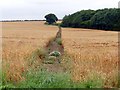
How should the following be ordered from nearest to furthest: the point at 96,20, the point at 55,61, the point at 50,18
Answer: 1. the point at 55,61
2. the point at 96,20
3. the point at 50,18

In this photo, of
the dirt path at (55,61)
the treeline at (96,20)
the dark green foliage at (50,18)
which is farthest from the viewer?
the dark green foliage at (50,18)

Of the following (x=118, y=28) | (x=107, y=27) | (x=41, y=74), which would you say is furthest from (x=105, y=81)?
(x=107, y=27)

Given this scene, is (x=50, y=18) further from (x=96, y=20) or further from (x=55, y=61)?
(x=55, y=61)

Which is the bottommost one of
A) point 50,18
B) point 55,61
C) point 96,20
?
point 55,61

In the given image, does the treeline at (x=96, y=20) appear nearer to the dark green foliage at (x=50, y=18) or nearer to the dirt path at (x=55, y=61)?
the dark green foliage at (x=50, y=18)

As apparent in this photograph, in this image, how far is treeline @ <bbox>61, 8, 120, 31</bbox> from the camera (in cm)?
6186

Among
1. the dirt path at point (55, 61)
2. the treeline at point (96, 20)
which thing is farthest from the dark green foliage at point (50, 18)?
the dirt path at point (55, 61)

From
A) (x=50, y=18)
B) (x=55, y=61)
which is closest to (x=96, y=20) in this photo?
(x=50, y=18)

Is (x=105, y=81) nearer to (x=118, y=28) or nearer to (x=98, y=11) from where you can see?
(x=118, y=28)

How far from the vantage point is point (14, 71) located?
30.7 feet

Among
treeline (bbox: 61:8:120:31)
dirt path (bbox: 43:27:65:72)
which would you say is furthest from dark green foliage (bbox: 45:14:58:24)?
dirt path (bbox: 43:27:65:72)

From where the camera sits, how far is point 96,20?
64938mm

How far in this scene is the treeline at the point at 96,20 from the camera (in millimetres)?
61856

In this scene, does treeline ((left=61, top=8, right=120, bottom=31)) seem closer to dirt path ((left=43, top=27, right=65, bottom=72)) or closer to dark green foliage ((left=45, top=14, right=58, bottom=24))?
dark green foliage ((left=45, top=14, right=58, bottom=24))
